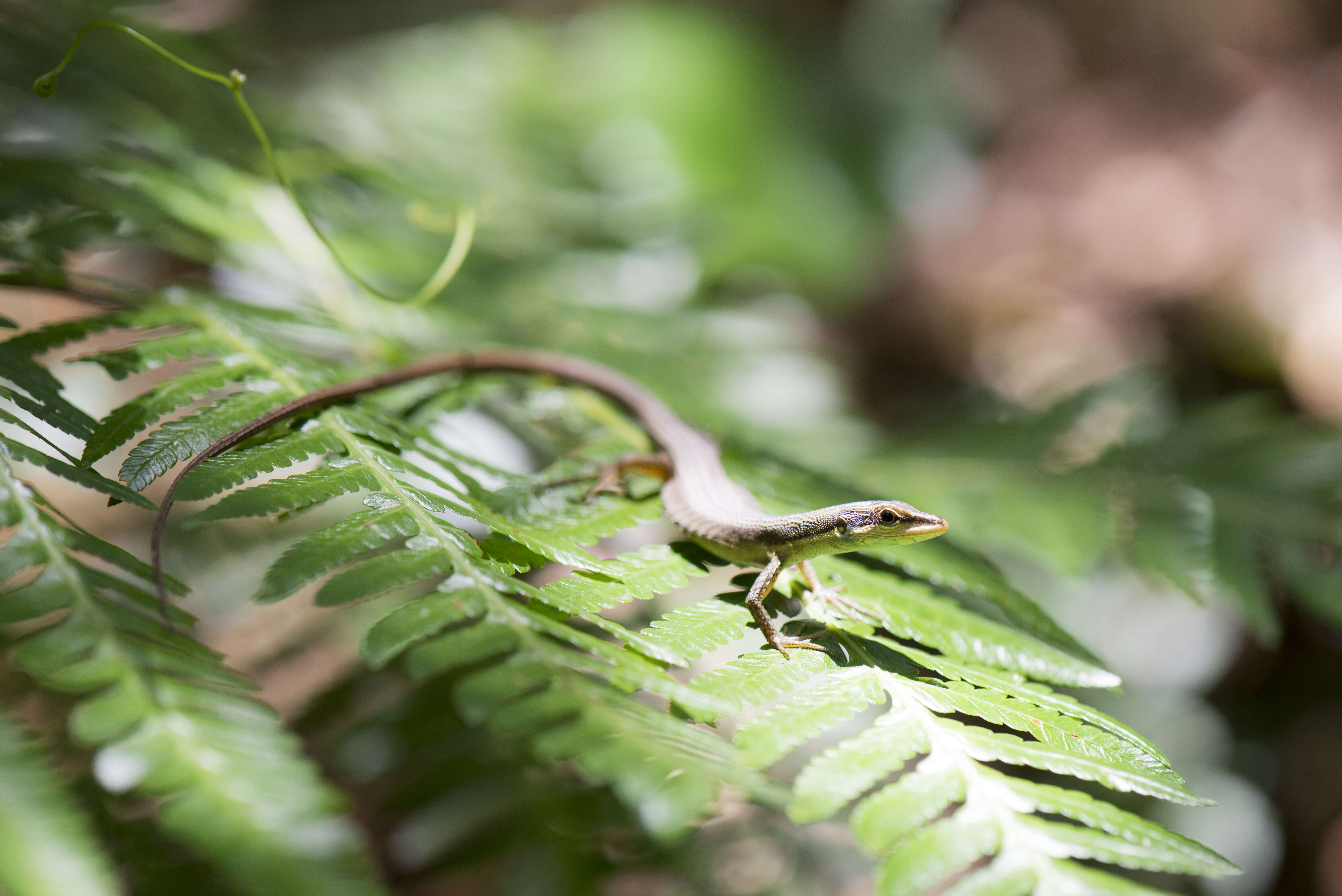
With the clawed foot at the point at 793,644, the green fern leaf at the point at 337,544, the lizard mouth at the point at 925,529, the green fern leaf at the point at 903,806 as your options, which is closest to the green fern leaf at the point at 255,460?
the green fern leaf at the point at 337,544

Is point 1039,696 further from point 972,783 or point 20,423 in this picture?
point 20,423

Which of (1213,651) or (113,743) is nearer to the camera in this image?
(113,743)

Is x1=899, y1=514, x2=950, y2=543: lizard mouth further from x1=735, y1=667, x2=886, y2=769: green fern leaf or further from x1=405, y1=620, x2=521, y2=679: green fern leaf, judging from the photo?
x1=405, y1=620, x2=521, y2=679: green fern leaf

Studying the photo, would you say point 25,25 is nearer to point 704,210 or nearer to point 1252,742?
point 704,210

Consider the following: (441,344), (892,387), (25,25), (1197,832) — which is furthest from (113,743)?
(892,387)

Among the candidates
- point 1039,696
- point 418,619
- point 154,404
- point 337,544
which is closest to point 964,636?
point 1039,696

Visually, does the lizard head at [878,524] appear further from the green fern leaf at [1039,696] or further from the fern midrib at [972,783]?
the fern midrib at [972,783]

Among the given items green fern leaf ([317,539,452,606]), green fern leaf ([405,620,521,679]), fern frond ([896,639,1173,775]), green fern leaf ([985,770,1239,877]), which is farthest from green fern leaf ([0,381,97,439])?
green fern leaf ([985,770,1239,877])
